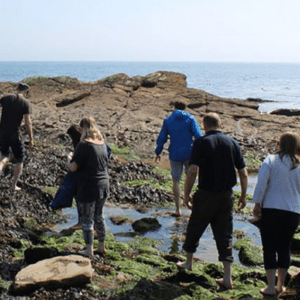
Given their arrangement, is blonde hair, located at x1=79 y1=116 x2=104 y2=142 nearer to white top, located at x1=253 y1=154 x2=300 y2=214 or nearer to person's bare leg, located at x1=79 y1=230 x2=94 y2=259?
person's bare leg, located at x1=79 y1=230 x2=94 y2=259

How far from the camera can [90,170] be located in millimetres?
7375

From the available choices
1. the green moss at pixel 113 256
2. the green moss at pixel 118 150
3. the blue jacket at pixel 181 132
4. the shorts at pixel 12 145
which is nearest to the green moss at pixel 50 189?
the shorts at pixel 12 145

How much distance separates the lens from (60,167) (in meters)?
13.1

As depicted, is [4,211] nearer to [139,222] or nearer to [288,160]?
[139,222]

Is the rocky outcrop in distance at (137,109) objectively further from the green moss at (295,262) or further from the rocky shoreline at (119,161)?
the green moss at (295,262)

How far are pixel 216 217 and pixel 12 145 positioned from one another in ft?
15.8

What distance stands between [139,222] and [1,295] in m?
3.78

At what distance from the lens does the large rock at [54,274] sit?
20.8 feet

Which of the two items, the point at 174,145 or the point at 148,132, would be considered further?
the point at 148,132

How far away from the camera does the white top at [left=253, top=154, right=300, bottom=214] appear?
21.1 feet

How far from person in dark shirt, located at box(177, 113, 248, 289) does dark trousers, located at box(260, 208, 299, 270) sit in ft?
1.60

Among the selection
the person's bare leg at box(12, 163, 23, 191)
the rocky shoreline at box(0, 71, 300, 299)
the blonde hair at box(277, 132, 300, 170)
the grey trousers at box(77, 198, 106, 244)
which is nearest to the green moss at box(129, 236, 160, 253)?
the rocky shoreline at box(0, 71, 300, 299)

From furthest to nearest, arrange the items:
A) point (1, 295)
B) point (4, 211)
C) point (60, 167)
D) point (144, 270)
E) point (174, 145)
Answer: point (60, 167) < point (174, 145) < point (4, 211) < point (144, 270) < point (1, 295)

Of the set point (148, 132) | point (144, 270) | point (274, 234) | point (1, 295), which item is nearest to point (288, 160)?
point (274, 234)
